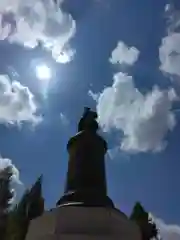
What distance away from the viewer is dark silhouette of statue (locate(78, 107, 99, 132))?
14.6 m

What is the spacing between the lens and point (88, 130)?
1444 cm

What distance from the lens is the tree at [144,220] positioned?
13.7m

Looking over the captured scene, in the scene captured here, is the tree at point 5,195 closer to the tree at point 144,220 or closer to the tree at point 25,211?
the tree at point 25,211

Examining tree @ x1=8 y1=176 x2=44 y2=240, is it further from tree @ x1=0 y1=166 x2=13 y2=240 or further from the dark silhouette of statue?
the dark silhouette of statue

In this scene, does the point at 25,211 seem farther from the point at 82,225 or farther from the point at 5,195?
the point at 82,225

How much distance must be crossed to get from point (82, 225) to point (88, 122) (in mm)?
5119

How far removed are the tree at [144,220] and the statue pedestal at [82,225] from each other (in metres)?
2.27

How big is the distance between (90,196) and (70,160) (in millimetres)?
2121

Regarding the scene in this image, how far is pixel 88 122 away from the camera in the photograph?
48.6 feet

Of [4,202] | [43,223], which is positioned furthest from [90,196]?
[4,202]

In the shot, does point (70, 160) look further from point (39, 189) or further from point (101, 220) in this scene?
point (39, 189)

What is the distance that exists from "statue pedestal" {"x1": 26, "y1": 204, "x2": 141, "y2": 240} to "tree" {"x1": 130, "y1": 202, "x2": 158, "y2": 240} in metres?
2.27

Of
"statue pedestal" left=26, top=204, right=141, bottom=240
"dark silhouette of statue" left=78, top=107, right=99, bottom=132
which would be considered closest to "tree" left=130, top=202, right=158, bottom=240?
"statue pedestal" left=26, top=204, right=141, bottom=240

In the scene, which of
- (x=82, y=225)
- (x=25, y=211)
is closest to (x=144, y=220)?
(x=82, y=225)
